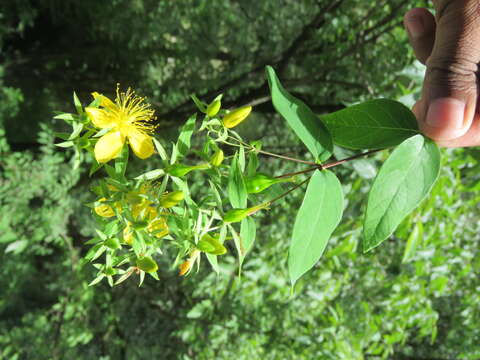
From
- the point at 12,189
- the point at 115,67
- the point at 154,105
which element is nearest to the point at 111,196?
the point at 12,189

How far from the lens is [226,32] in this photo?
93.6 inches

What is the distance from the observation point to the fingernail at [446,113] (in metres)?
0.53

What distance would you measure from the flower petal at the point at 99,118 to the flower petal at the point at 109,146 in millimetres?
14

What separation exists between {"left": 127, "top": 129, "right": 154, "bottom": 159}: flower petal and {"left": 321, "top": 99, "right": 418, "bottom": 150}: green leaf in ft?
0.91

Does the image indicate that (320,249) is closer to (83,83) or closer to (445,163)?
(445,163)

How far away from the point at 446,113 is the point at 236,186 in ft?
0.99

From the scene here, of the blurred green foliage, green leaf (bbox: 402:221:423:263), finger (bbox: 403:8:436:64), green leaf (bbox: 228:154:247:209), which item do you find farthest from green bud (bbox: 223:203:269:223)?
green leaf (bbox: 402:221:423:263)

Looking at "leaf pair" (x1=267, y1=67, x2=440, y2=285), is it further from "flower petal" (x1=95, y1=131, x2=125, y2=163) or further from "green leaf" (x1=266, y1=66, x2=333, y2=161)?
"flower petal" (x1=95, y1=131, x2=125, y2=163)

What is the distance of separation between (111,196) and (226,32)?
2078 mm

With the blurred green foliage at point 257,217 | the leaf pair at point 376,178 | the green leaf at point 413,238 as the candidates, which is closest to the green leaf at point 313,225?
the leaf pair at point 376,178

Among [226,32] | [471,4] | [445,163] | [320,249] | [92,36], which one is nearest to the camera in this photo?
[320,249]

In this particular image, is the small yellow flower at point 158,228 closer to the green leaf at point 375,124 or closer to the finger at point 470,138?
the green leaf at point 375,124

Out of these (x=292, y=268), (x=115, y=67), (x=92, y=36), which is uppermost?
(x=292, y=268)

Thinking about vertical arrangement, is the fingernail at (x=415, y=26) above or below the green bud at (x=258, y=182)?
above
